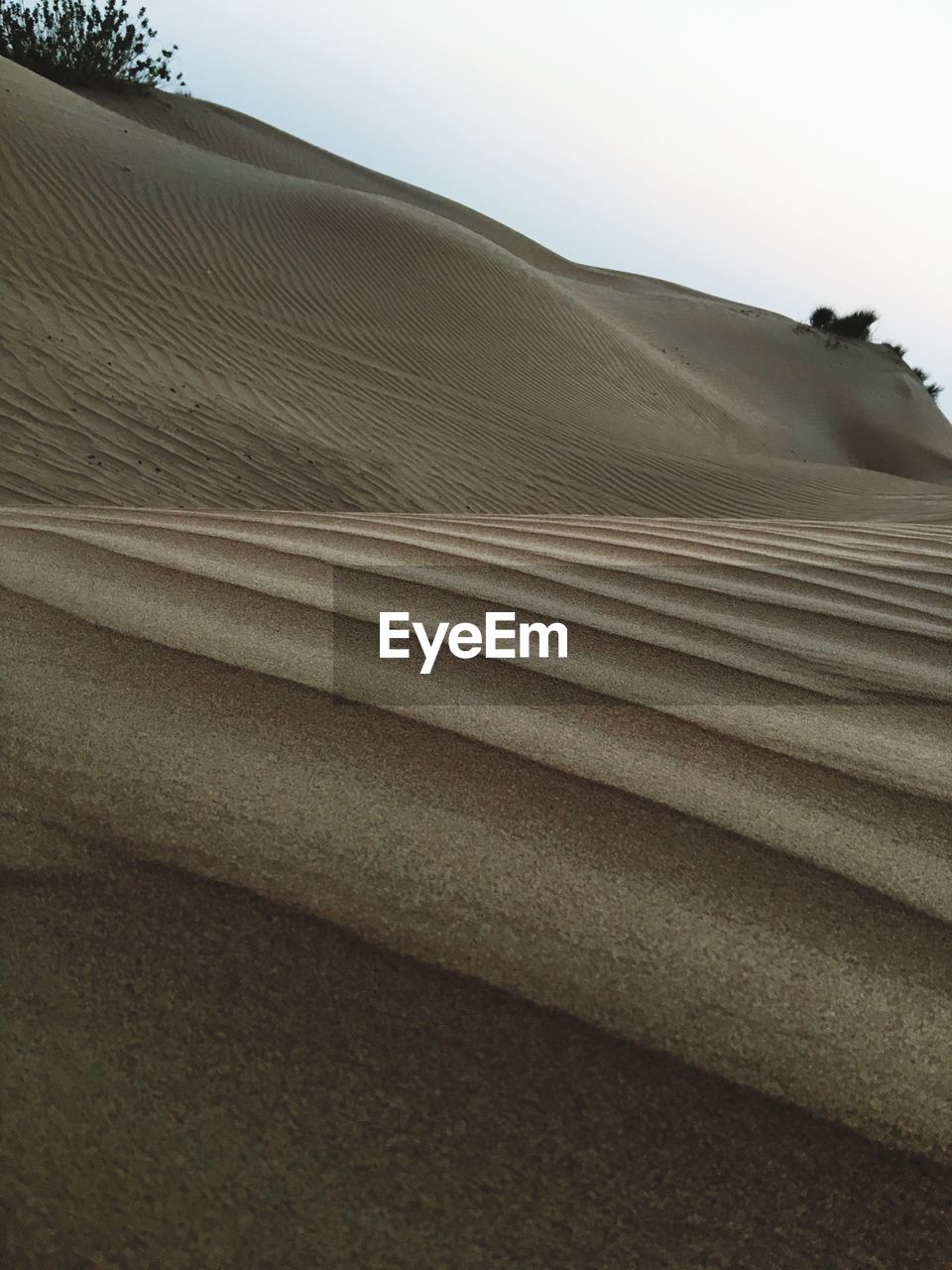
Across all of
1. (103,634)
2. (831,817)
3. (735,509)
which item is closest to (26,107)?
(735,509)

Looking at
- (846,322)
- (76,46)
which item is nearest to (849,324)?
(846,322)

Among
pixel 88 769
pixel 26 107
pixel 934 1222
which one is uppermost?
pixel 26 107

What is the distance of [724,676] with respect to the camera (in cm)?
171

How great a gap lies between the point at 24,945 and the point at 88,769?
12.7 inches

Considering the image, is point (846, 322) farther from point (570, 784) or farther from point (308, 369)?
point (570, 784)

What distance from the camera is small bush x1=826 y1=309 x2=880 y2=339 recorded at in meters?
23.3

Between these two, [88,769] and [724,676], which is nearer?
[88,769]

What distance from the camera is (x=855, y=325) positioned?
2350 cm

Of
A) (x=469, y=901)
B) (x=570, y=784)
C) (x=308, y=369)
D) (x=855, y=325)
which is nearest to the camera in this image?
(x=469, y=901)

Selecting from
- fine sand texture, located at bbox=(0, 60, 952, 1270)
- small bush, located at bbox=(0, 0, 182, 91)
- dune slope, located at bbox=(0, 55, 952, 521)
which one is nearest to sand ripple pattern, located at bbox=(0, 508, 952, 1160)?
fine sand texture, located at bbox=(0, 60, 952, 1270)

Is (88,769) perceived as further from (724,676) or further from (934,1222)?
(724,676)

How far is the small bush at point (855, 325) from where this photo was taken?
23344mm

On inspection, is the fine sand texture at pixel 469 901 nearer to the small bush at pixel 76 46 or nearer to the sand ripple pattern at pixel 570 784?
the sand ripple pattern at pixel 570 784

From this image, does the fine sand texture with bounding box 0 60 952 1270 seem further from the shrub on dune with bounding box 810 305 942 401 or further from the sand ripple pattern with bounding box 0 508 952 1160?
the shrub on dune with bounding box 810 305 942 401
